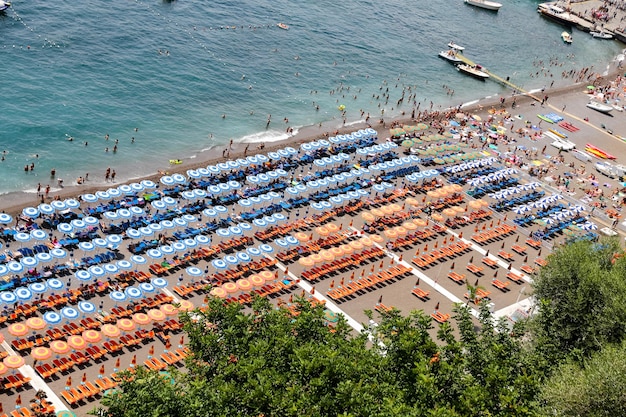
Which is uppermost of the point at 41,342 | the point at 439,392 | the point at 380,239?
the point at 439,392

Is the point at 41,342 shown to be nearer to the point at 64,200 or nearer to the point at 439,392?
the point at 64,200

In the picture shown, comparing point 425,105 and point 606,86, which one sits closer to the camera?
point 425,105

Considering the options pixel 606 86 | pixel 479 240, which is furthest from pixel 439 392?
pixel 606 86

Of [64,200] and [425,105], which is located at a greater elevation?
[425,105]

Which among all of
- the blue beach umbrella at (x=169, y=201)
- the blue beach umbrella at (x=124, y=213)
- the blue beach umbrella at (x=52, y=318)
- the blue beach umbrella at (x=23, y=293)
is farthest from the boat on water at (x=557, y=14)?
the blue beach umbrella at (x=52, y=318)

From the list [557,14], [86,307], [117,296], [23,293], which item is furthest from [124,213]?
[557,14]

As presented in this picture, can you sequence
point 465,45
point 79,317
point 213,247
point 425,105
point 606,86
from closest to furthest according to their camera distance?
point 79,317
point 213,247
point 425,105
point 606,86
point 465,45
